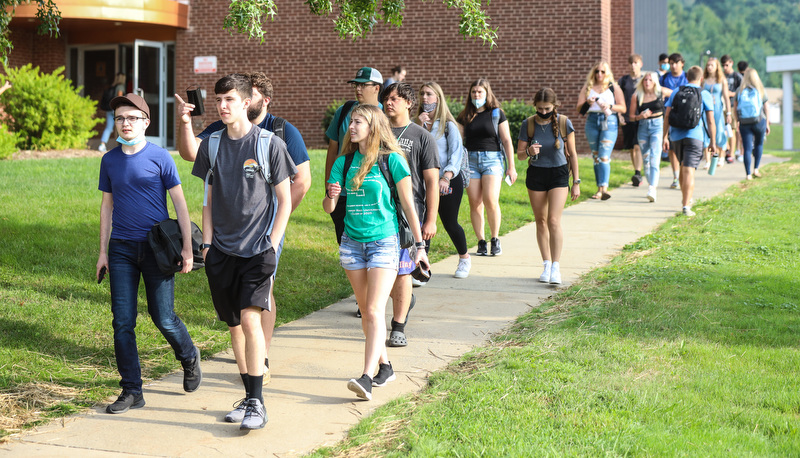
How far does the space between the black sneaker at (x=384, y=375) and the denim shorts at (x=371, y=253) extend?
0.62 m

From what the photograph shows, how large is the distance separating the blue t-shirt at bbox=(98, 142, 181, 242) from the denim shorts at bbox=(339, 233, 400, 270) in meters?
1.06

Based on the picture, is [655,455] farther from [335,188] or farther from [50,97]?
[50,97]

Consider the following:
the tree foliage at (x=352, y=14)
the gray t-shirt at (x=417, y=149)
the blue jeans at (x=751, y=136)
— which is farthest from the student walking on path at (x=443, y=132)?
the blue jeans at (x=751, y=136)

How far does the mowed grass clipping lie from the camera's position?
4176mm

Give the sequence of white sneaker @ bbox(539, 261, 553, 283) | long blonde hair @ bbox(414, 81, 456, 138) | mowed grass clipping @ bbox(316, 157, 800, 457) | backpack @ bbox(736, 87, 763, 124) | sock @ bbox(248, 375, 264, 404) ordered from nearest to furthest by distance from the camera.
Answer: mowed grass clipping @ bbox(316, 157, 800, 457), sock @ bbox(248, 375, 264, 404), long blonde hair @ bbox(414, 81, 456, 138), white sneaker @ bbox(539, 261, 553, 283), backpack @ bbox(736, 87, 763, 124)

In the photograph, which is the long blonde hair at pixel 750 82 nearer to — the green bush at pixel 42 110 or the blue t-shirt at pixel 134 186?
the blue t-shirt at pixel 134 186

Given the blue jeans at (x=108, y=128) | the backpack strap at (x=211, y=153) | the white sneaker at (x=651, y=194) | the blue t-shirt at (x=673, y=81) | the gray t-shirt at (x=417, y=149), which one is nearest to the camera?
the backpack strap at (x=211, y=153)

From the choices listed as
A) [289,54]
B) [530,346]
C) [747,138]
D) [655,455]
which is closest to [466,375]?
[530,346]

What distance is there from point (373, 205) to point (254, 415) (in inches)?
55.8

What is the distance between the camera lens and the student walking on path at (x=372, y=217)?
16.7 ft

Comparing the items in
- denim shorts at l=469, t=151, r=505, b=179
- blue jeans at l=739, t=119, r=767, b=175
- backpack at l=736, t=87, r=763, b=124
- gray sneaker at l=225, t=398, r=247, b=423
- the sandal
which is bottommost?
gray sneaker at l=225, t=398, r=247, b=423

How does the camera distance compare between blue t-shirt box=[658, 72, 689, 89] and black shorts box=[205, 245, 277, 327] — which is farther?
blue t-shirt box=[658, 72, 689, 89]

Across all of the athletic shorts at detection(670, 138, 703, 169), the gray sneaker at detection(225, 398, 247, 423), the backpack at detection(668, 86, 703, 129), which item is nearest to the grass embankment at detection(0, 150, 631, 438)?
the gray sneaker at detection(225, 398, 247, 423)

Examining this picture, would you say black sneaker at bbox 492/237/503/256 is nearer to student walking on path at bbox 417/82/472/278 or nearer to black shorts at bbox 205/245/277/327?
student walking on path at bbox 417/82/472/278
